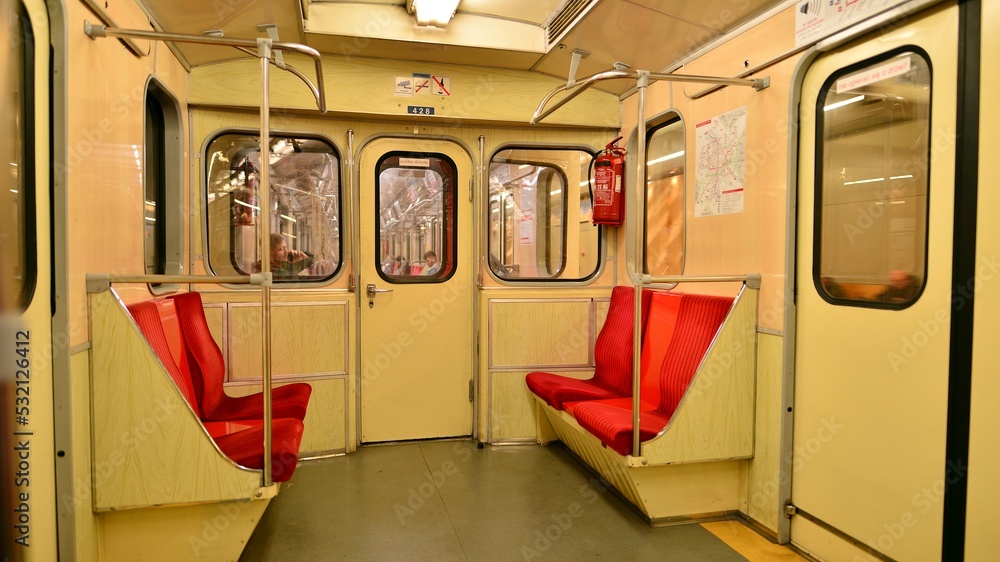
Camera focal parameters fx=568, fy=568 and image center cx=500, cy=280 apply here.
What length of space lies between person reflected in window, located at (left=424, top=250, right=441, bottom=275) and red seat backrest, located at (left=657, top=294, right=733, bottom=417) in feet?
6.32

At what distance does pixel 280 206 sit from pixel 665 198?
2791 mm

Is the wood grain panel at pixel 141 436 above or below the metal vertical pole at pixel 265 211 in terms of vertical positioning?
below

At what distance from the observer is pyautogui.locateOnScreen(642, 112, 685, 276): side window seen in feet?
12.5

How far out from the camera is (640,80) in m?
2.70

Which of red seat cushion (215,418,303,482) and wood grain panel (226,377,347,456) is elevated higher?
red seat cushion (215,418,303,482)

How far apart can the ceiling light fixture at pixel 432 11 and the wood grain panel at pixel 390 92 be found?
19.8 inches

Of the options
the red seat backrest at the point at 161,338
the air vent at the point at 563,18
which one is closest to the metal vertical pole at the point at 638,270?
the air vent at the point at 563,18

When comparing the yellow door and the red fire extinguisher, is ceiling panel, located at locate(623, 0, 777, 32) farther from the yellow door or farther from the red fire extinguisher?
the yellow door

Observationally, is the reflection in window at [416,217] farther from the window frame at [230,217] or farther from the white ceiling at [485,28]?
the white ceiling at [485,28]

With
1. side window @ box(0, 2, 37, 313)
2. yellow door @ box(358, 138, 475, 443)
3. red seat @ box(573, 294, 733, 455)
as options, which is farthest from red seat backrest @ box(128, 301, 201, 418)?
red seat @ box(573, 294, 733, 455)

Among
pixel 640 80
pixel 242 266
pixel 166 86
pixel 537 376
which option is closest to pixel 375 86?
pixel 166 86

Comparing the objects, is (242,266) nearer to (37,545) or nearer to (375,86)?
(375,86)

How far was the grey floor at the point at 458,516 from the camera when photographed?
2832mm

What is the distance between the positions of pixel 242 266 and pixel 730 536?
3589 mm
